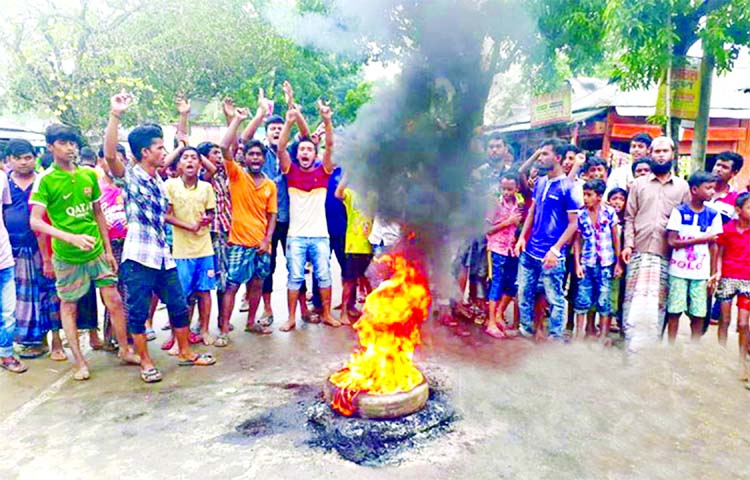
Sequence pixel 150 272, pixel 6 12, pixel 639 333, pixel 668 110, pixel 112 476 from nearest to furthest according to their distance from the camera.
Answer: pixel 112 476, pixel 150 272, pixel 639 333, pixel 668 110, pixel 6 12

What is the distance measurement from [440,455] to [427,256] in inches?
87.7

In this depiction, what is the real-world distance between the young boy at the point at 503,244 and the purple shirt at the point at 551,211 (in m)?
0.45

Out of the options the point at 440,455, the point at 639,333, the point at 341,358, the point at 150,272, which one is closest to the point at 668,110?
the point at 639,333

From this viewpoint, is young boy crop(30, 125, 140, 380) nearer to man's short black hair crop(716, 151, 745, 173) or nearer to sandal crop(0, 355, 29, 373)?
sandal crop(0, 355, 29, 373)

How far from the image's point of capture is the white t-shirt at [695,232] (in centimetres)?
522

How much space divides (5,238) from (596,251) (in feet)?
19.4

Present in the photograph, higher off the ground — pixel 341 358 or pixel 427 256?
pixel 427 256

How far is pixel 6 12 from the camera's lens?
13.9 m

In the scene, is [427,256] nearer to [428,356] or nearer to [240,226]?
[428,356]

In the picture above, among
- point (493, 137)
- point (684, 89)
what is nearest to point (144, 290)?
point (493, 137)

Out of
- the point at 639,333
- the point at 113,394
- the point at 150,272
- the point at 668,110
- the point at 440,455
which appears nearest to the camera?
the point at 440,455

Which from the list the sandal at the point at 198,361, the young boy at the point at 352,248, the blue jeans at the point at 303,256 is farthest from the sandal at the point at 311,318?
the sandal at the point at 198,361

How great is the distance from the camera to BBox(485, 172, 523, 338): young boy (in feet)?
20.3

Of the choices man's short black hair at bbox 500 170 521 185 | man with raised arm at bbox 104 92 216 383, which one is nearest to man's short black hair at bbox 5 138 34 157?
man with raised arm at bbox 104 92 216 383
